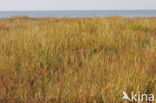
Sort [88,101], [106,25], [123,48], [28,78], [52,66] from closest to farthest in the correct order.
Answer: [88,101], [28,78], [52,66], [123,48], [106,25]

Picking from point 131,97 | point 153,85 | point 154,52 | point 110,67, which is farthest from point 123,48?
point 131,97

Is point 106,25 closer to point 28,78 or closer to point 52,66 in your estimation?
point 52,66

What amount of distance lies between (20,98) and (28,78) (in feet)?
1.51

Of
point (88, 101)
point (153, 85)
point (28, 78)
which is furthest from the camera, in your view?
point (28, 78)

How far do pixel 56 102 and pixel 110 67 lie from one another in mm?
970

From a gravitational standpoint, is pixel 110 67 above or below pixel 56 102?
above

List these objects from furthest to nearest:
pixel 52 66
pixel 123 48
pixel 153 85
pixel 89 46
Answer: pixel 89 46 → pixel 123 48 → pixel 52 66 → pixel 153 85

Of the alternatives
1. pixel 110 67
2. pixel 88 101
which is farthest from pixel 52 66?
pixel 88 101

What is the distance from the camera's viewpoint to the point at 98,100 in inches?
77.6

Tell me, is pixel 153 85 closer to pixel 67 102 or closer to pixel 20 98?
pixel 67 102

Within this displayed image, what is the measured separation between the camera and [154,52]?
3.00m

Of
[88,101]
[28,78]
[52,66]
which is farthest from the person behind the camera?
[52,66]

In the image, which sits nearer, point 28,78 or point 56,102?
point 56,102

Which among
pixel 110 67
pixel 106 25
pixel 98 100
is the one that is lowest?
pixel 98 100
